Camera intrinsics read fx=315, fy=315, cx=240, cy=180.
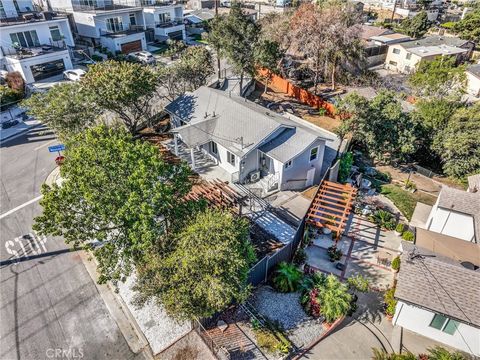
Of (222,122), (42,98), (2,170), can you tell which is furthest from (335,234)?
(2,170)

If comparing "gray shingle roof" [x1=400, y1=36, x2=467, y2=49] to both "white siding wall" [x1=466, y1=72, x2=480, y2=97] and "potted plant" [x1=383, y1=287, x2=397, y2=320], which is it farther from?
"potted plant" [x1=383, y1=287, x2=397, y2=320]

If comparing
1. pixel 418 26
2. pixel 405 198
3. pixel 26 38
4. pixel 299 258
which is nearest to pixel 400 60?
pixel 418 26

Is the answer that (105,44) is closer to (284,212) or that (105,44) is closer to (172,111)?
(172,111)

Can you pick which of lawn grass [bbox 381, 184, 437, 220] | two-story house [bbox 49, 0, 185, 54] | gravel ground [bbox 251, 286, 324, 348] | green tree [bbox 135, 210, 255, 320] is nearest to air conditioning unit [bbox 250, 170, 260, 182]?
gravel ground [bbox 251, 286, 324, 348]

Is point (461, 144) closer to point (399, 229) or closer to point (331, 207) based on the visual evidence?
point (399, 229)

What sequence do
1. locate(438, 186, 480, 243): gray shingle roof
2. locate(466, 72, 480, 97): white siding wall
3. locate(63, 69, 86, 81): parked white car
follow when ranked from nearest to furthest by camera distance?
locate(438, 186, 480, 243): gray shingle roof
locate(63, 69, 86, 81): parked white car
locate(466, 72, 480, 97): white siding wall
